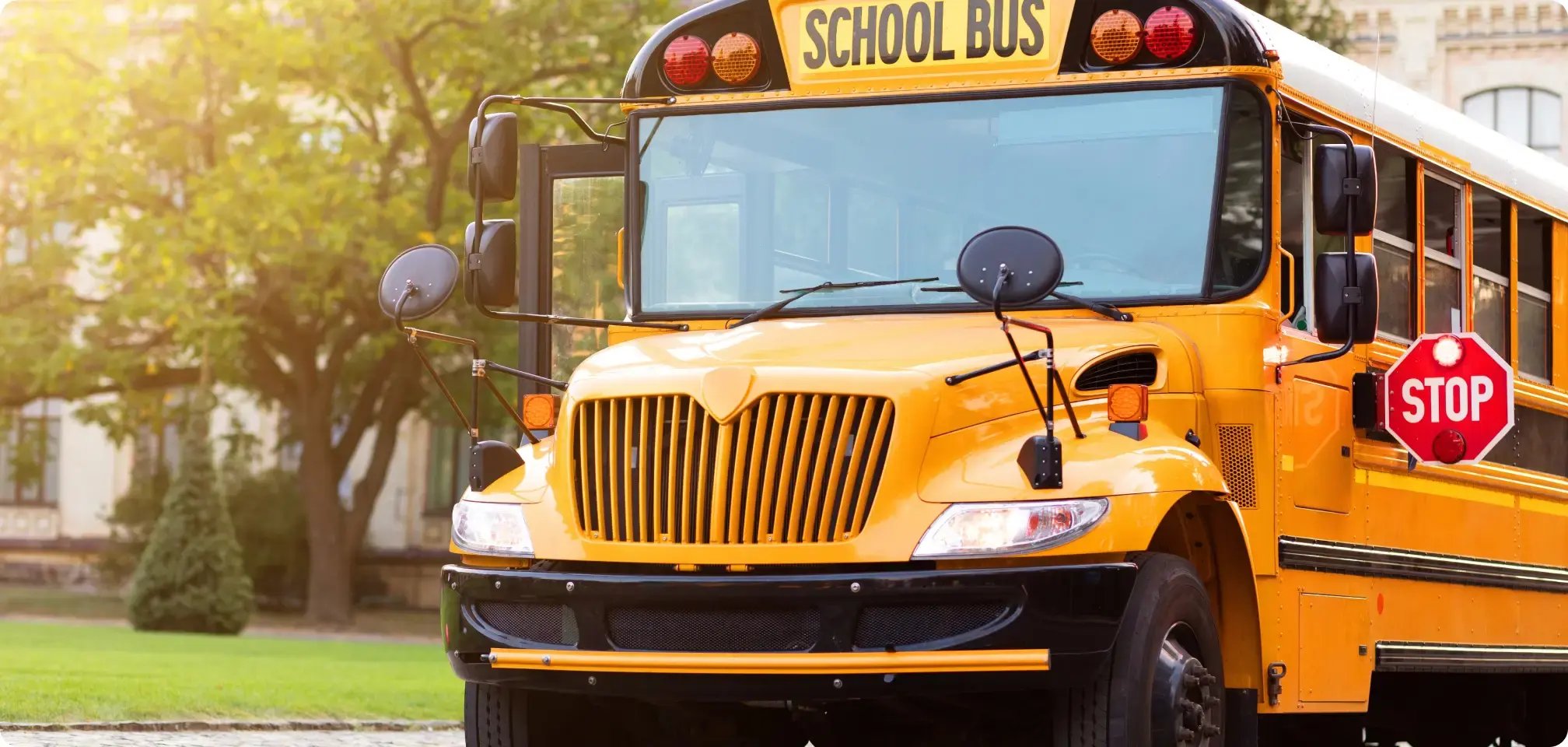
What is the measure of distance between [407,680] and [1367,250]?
35.2 feet

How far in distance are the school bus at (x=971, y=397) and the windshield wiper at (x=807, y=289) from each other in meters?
0.02

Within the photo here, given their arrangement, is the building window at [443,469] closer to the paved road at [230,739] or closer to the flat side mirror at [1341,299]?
the paved road at [230,739]

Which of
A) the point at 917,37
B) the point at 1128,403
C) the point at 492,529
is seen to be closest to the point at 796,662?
the point at 492,529

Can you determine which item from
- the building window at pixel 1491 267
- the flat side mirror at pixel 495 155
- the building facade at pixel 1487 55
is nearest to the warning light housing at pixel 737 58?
the flat side mirror at pixel 495 155

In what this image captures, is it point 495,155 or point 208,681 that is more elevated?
point 495,155

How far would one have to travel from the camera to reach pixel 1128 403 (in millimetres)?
6172

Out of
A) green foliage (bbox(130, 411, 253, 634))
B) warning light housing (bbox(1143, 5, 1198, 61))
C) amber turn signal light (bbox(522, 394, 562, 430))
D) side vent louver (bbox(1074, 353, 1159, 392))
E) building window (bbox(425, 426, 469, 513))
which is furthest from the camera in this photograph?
building window (bbox(425, 426, 469, 513))

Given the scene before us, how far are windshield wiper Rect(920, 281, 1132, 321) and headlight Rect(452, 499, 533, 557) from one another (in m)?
1.37

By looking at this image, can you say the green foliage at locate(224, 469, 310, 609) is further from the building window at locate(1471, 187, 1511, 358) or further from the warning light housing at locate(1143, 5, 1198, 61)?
the warning light housing at locate(1143, 5, 1198, 61)

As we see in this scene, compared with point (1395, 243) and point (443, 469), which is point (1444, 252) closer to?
point (1395, 243)

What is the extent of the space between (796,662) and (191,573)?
20414mm

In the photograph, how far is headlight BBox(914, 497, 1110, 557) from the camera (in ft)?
19.0

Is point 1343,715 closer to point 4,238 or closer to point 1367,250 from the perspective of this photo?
point 1367,250

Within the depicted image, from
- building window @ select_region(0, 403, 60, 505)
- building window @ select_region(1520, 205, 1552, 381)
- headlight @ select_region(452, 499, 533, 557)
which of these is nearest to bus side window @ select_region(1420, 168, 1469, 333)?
building window @ select_region(1520, 205, 1552, 381)
